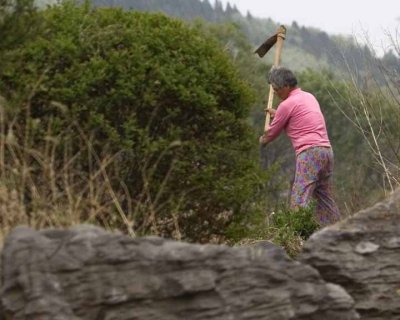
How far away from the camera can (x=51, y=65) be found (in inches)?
251

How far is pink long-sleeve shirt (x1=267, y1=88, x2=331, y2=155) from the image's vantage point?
28.0 feet

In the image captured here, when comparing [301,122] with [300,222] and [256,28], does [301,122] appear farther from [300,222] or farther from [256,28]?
[256,28]

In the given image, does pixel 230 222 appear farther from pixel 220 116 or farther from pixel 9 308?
pixel 9 308

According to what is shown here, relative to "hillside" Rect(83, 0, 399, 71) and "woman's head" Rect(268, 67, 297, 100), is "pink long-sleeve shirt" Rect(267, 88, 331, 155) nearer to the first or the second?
"woman's head" Rect(268, 67, 297, 100)

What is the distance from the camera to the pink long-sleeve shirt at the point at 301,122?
8547 mm

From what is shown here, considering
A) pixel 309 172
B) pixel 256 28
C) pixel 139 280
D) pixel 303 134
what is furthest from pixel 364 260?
pixel 256 28

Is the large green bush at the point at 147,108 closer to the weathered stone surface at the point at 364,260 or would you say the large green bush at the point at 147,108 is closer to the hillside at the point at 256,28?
the weathered stone surface at the point at 364,260

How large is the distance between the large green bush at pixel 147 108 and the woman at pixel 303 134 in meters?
1.50

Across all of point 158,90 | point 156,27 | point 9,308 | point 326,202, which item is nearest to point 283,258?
point 9,308

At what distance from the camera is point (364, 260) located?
16.1 feet

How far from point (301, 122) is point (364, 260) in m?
3.78

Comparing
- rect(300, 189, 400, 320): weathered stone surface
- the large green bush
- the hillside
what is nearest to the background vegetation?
the large green bush

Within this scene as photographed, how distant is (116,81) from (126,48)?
0.30m

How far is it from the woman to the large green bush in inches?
58.9
